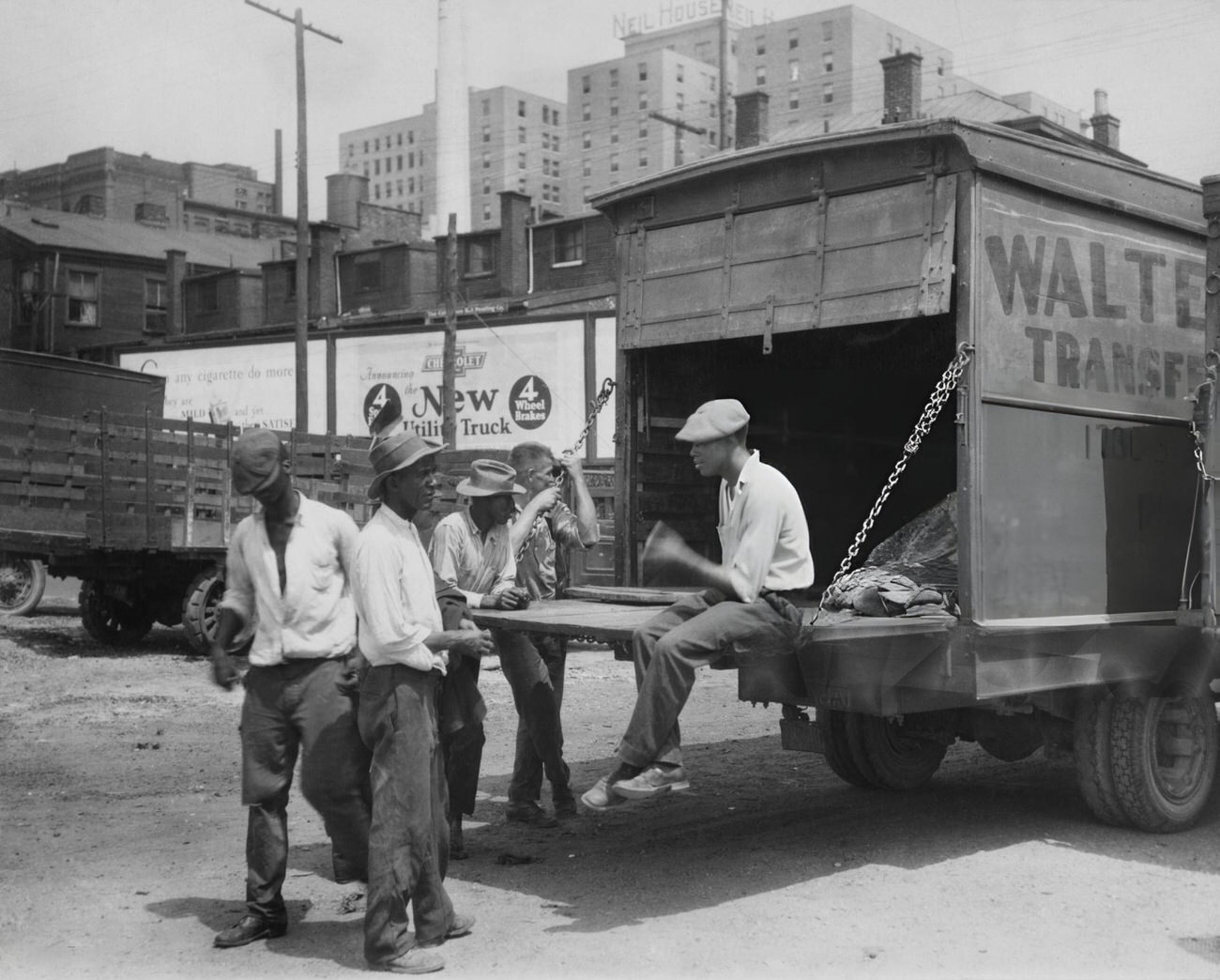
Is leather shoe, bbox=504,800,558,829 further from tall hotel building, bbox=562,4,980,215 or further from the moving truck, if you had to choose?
tall hotel building, bbox=562,4,980,215

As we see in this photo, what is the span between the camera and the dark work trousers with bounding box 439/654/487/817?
5867 mm

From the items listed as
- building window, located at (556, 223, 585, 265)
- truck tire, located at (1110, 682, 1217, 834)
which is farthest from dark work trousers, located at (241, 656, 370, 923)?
building window, located at (556, 223, 585, 265)

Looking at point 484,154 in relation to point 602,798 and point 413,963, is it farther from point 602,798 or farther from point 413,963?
point 413,963

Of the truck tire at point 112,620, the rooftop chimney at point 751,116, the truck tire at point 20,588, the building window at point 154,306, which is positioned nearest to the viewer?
the truck tire at point 112,620

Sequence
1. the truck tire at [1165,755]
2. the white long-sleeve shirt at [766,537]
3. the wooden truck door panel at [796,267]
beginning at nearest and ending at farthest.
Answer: the white long-sleeve shirt at [766,537]
the wooden truck door panel at [796,267]
the truck tire at [1165,755]

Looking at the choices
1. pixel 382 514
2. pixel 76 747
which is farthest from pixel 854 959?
pixel 76 747

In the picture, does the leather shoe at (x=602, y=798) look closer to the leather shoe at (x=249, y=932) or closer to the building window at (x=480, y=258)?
the leather shoe at (x=249, y=932)

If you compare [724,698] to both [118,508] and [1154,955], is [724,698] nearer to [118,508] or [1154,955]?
[118,508]

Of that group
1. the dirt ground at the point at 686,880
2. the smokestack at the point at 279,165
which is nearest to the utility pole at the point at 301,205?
the smokestack at the point at 279,165

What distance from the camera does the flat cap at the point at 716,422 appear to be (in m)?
5.71

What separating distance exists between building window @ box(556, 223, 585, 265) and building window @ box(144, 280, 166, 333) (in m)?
15.8

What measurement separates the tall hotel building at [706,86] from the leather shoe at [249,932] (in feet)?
274

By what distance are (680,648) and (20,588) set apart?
45.5 feet

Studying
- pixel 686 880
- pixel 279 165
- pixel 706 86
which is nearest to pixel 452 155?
pixel 279 165
